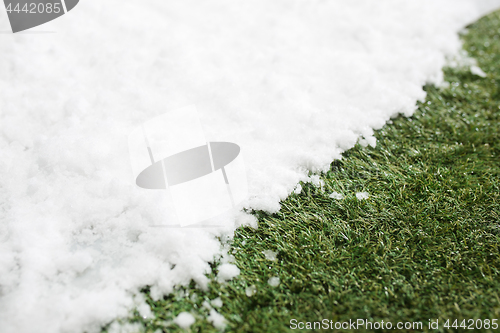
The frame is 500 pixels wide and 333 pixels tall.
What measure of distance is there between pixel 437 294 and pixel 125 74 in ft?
4.98

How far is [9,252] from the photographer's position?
101cm

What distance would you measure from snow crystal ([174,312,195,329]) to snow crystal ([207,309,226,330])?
0.05 metres

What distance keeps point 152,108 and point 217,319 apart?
2.96 ft

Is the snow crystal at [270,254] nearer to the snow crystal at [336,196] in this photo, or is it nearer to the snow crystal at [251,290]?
the snow crystal at [251,290]

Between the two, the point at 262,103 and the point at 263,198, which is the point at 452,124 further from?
the point at 263,198

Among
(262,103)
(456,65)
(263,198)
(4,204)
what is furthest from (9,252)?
(456,65)

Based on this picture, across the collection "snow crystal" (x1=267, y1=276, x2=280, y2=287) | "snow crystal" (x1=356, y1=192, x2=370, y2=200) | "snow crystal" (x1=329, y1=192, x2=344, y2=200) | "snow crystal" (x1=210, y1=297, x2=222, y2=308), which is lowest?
"snow crystal" (x1=267, y1=276, x2=280, y2=287)

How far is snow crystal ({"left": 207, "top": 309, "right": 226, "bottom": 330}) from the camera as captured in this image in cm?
94

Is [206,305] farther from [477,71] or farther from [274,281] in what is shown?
[477,71]

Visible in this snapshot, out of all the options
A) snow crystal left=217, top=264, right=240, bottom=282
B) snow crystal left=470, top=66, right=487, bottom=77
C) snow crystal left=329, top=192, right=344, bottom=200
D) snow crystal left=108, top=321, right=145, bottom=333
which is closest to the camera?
snow crystal left=108, top=321, right=145, bottom=333

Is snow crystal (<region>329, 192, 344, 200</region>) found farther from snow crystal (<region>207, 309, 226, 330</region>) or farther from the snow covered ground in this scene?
snow crystal (<region>207, 309, 226, 330</region>)

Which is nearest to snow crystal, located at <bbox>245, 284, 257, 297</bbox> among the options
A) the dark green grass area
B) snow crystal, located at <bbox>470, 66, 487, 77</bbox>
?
the dark green grass area

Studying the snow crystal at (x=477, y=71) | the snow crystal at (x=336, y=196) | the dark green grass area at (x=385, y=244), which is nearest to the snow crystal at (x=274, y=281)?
the dark green grass area at (x=385, y=244)

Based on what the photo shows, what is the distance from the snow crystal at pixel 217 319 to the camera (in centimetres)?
94
